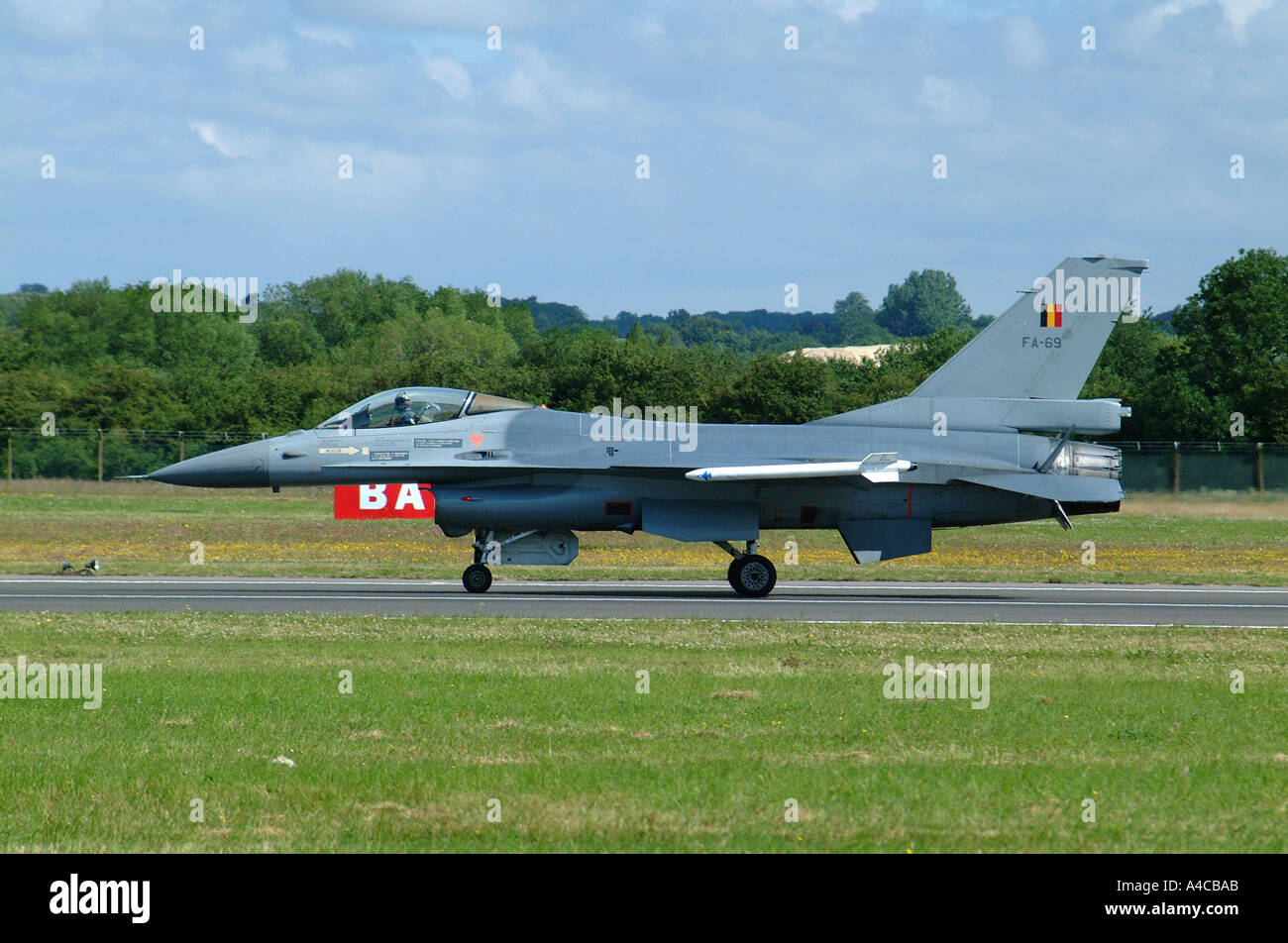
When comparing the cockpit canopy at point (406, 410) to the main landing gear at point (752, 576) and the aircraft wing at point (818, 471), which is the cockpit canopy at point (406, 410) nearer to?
the aircraft wing at point (818, 471)

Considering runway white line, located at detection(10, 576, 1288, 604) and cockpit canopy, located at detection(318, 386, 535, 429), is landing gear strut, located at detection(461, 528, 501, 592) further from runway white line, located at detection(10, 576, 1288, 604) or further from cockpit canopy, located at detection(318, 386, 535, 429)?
cockpit canopy, located at detection(318, 386, 535, 429)

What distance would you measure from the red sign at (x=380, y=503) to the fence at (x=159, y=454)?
15.9m

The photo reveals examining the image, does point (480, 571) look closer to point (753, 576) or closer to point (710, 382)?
point (753, 576)

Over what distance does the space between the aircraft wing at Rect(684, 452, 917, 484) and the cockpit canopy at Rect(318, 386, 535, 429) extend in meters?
4.07

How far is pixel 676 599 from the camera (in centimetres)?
2197

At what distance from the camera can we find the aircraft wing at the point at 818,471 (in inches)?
843

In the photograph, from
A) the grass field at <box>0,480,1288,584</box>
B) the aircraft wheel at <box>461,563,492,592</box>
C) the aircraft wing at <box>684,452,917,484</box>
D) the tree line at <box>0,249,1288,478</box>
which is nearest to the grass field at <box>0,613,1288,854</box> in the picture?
the aircraft wing at <box>684,452,917,484</box>

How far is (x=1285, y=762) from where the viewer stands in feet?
29.5

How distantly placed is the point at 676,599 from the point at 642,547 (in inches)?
515

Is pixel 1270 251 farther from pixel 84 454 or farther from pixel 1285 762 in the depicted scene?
pixel 1285 762

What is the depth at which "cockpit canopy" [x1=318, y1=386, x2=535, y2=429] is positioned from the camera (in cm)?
2256

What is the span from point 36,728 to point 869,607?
44.1ft

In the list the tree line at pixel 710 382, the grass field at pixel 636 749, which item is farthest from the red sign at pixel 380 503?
the tree line at pixel 710 382
